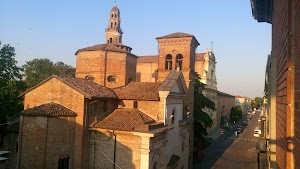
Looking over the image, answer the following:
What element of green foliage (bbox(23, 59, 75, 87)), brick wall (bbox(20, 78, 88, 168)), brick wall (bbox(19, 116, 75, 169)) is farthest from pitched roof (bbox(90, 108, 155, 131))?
green foliage (bbox(23, 59, 75, 87))

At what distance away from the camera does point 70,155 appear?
14.6 metres

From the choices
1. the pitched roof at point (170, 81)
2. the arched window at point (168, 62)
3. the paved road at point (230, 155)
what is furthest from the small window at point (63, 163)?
the paved road at point (230, 155)

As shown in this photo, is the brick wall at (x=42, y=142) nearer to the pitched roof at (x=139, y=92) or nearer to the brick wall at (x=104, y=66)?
the pitched roof at (x=139, y=92)

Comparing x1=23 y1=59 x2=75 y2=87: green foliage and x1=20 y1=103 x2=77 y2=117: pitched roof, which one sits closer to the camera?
x1=20 y1=103 x2=77 y2=117: pitched roof

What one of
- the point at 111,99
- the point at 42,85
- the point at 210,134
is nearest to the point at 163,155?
the point at 111,99

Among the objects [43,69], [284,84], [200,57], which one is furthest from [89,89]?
[200,57]

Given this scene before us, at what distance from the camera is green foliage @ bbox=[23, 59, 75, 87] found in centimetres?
3812

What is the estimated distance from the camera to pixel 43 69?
40875mm

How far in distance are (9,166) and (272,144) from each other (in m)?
17.4

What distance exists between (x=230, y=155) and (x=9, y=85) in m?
26.7

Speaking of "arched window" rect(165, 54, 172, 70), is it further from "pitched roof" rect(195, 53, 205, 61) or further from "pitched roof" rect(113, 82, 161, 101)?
"pitched roof" rect(195, 53, 205, 61)

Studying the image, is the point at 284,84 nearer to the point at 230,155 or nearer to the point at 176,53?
the point at 176,53

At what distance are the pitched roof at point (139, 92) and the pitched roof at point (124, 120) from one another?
3.49ft

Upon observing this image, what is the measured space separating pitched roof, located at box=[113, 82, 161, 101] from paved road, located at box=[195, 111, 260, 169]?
34.3 feet
